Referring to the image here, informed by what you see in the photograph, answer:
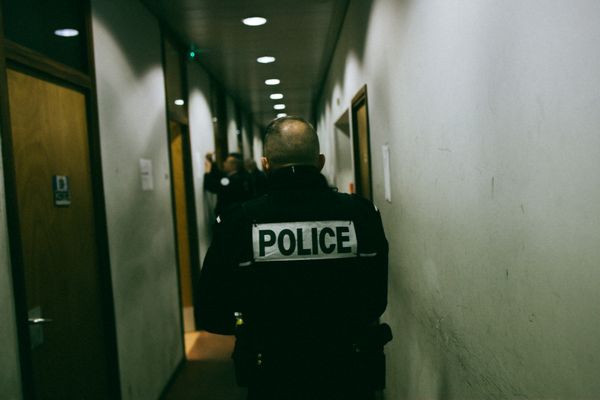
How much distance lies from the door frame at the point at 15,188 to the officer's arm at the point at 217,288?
679 millimetres

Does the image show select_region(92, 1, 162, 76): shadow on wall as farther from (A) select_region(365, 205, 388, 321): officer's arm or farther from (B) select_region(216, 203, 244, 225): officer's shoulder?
(A) select_region(365, 205, 388, 321): officer's arm

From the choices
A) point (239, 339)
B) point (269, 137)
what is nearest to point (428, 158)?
point (269, 137)

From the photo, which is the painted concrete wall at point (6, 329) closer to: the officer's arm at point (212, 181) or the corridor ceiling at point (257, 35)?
the corridor ceiling at point (257, 35)

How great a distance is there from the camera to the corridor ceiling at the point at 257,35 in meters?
4.08

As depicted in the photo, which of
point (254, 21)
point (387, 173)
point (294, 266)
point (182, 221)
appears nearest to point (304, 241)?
point (294, 266)

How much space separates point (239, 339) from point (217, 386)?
7.70 feet

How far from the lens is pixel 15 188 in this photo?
1.81m

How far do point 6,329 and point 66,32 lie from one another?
1.48m

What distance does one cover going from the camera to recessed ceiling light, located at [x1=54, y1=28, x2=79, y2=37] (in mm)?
2404

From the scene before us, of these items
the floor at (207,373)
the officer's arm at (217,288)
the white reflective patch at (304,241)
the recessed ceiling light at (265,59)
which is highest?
the recessed ceiling light at (265,59)

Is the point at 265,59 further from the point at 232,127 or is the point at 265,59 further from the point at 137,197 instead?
the point at 137,197

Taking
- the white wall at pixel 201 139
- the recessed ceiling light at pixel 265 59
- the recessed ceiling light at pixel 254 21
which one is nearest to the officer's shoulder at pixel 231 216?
the recessed ceiling light at pixel 254 21

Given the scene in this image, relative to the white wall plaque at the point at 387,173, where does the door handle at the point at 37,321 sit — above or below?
below

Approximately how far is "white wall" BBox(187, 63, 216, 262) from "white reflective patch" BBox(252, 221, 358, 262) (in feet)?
12.2
